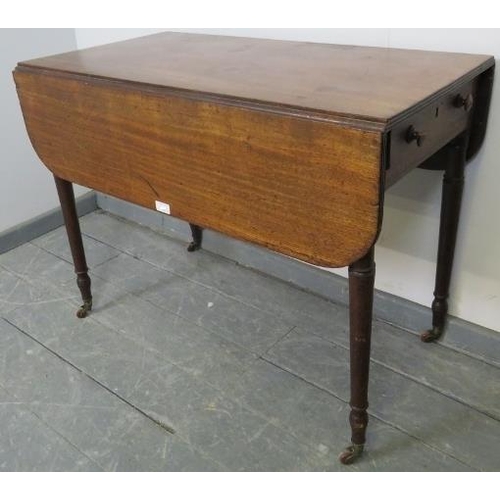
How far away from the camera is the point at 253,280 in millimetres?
1942

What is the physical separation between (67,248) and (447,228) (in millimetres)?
1405

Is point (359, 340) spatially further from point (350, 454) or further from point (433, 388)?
point (433, 388)

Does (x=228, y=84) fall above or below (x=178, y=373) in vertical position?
above

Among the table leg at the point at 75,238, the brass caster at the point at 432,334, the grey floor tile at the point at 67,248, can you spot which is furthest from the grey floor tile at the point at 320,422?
the grey floor tile at the point at 67,248

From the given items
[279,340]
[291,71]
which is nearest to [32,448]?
[279,340]

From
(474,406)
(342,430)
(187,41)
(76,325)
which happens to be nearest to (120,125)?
(187,41)

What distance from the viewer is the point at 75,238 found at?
1712 mm

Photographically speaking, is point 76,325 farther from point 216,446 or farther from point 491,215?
point 491,215

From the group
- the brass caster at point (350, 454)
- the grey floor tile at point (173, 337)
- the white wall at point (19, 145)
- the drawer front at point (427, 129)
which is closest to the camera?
the drawer front at point (427, 129)

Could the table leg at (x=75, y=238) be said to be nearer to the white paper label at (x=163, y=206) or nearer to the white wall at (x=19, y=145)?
the white paper label at (x=163, y=206)

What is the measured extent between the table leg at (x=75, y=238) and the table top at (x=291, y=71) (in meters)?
0.35

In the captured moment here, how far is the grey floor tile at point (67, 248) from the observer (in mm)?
2129

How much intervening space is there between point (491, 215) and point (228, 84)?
73 cm
